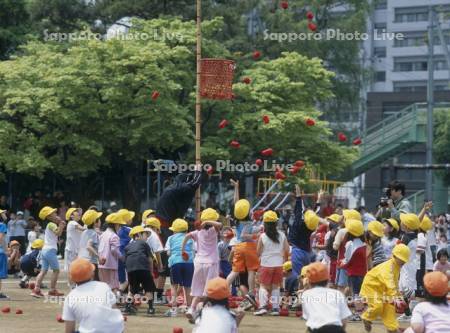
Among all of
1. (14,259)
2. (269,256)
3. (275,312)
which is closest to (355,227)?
(269,256)

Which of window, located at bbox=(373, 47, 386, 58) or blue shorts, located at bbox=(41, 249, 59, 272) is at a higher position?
window, located at bbox=(373, 47, 386, 58)

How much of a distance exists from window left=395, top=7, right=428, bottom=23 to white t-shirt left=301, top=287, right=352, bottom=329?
65.9m

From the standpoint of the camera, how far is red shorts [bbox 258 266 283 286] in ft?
54.2

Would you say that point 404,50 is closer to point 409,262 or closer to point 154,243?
point 409,262

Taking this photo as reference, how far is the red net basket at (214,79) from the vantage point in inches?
812

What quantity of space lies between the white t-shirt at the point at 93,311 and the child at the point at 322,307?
177 cm

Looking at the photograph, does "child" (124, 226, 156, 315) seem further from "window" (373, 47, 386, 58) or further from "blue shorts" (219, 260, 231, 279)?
"window" (373, 47, 386, 58)

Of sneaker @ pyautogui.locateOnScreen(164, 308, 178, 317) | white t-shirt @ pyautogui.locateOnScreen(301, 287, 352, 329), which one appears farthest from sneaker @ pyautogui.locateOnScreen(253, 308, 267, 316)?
white t-shirt @ pyautogui.locateOnScreen(301, 287, 352, 329)

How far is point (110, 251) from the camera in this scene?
A: 55.5ft

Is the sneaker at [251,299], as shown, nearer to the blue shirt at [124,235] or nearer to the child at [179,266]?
the child at [179,266]

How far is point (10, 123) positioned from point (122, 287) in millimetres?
17058

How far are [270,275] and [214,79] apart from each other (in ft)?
18.1

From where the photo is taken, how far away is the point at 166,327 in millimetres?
15023

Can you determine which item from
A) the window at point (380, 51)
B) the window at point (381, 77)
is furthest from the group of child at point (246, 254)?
the window at point (381, 77)
